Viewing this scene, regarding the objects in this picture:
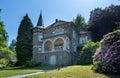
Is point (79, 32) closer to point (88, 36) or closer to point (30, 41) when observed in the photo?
point (88, 36)

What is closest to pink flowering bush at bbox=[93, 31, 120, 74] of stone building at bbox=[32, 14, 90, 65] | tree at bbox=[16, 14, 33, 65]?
stone building at bbox=[32, 14, 90, 65]

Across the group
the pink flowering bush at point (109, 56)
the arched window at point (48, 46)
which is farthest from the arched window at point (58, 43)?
the pink flowering bush at point (109, 56)

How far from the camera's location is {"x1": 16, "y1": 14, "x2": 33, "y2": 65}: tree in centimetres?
4516

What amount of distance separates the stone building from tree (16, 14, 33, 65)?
3294 millimetres

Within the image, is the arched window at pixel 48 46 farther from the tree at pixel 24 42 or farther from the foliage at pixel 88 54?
the foliage at pixel 88 54

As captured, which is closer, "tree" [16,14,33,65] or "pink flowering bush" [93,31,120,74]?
"pink flowering bush" [93,31,120,74]

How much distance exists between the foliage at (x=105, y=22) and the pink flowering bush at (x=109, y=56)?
19.7 meters

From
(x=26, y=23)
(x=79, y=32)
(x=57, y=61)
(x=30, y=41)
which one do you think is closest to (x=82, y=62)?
(x=57, y=61)

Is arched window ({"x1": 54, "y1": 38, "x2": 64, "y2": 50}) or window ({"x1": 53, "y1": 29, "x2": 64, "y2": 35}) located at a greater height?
window ({"x1": 53, "y1": 29, "x2": 64, "y2": 35})

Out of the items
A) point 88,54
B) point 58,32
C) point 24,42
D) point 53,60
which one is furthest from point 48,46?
point 88,54

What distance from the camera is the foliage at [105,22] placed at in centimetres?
3862

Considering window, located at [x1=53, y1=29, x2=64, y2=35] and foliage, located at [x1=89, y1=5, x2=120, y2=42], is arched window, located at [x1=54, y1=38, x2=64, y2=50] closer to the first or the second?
window, located at [x1=53, y1=29, x2=64, y2=35]

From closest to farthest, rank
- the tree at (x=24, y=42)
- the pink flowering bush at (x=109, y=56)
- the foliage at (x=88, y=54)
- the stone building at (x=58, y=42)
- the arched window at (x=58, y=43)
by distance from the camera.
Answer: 1. the pink flowering bush at (x=109, y=56)
2. the foliage at (x=88, y=54)
3. the stone building at (x=58, y=42)
4. the arched window at (x=58, y=43)
5. the tree at (x=24, y=42)

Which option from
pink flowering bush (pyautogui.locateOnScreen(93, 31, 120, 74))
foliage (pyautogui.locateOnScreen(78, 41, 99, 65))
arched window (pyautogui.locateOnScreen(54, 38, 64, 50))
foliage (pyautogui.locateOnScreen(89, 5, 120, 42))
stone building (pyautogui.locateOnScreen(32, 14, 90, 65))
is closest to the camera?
pink flowering bush (pyautogui.locateOnScreen(93, 31, 120, 74))
